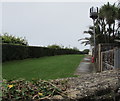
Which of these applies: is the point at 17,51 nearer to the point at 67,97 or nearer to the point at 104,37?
the point at 67,97

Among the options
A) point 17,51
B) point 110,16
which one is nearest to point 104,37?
point 110,16

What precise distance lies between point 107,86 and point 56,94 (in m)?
0.76

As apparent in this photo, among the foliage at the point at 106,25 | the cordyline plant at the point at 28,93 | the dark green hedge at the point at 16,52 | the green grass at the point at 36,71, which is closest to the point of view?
the cordyline plant at the point at 28,93

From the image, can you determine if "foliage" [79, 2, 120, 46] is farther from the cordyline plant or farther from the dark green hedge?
the cordyline plant

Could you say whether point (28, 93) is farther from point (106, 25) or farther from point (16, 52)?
point (106, 25)

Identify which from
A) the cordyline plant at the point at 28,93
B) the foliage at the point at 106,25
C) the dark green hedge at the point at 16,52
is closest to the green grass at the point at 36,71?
the dark green hedge at the point at 16,52

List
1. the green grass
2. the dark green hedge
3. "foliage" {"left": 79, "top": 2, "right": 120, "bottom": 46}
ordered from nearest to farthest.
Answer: the green grass → the dark green hedge → "foliage" {"left": 79, "top": 2, "right": 120, "bottom": 46}

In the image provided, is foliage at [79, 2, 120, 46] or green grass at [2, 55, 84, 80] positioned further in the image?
foliage at [79, 2, 120, 46]

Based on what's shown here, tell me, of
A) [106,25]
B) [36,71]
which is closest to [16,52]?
[36,71]

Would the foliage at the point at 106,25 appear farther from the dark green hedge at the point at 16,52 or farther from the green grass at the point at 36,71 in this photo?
the green grass at the point at 36,71

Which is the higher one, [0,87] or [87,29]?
[87,29]

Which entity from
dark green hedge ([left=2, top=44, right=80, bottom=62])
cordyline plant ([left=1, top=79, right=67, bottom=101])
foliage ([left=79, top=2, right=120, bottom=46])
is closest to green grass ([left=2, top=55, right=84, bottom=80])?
dark green hedge ([left=2, top=44, right=80, bottom=62])

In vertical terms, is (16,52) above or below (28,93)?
above

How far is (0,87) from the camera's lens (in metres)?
1.78
